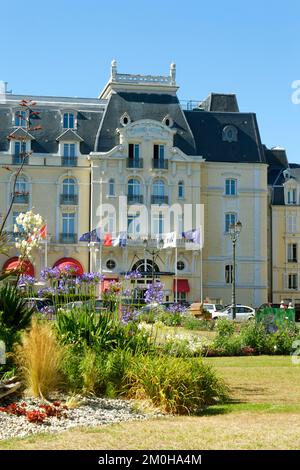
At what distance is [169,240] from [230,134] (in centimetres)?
1039

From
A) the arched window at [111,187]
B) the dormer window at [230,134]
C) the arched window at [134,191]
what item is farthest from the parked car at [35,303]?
the dormer window at [230,134]

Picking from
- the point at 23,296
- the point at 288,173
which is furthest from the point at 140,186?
the point at 23,296

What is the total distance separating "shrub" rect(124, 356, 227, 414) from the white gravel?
313 mm

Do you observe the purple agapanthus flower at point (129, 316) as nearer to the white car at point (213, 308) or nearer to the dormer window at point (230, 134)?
the white car at point (213, 308)

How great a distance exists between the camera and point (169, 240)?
5669 cm

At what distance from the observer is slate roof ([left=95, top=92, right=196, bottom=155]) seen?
58.6 m

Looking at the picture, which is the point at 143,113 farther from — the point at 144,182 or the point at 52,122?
the point at 52,122

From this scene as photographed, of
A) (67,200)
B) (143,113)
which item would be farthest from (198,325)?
(143,113)

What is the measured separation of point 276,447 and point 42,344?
4.34 m

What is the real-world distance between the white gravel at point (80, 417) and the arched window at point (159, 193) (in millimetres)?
45701

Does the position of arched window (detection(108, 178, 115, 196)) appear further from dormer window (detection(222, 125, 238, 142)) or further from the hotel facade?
dormer window (detection(222, 125, 238, 142))

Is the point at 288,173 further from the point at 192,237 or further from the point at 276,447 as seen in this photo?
the point at 276,447
